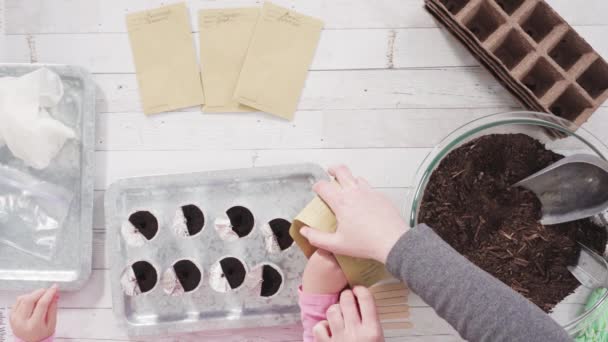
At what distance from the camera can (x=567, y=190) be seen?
73 cm

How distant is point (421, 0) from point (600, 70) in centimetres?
29

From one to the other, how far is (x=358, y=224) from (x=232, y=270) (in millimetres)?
266

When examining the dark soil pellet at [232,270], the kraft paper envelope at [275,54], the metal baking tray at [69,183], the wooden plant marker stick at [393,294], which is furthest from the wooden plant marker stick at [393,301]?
the metal baking tray at [69,183]

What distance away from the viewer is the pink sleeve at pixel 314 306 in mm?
741

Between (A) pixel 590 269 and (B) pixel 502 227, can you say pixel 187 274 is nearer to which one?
(B) pixel 502 227

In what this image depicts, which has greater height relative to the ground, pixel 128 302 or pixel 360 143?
pixel 360 143

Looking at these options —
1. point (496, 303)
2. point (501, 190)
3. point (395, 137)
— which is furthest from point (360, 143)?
point (496, 303)

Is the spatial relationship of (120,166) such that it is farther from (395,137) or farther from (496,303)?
(496,303)

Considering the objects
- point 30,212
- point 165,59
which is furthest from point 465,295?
point 30,212

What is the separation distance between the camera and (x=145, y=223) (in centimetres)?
84

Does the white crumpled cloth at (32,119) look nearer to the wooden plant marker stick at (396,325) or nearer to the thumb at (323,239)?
the thumb at (323,239)

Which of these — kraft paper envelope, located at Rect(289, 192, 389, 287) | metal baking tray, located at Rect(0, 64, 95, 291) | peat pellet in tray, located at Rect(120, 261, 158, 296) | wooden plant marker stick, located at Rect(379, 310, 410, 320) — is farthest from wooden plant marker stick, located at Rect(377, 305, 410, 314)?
metal baking tray, located at Rect(0, 64, 95, 291)

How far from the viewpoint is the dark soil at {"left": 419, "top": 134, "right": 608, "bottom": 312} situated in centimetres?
74

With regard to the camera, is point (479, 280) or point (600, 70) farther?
point (600, 70)
